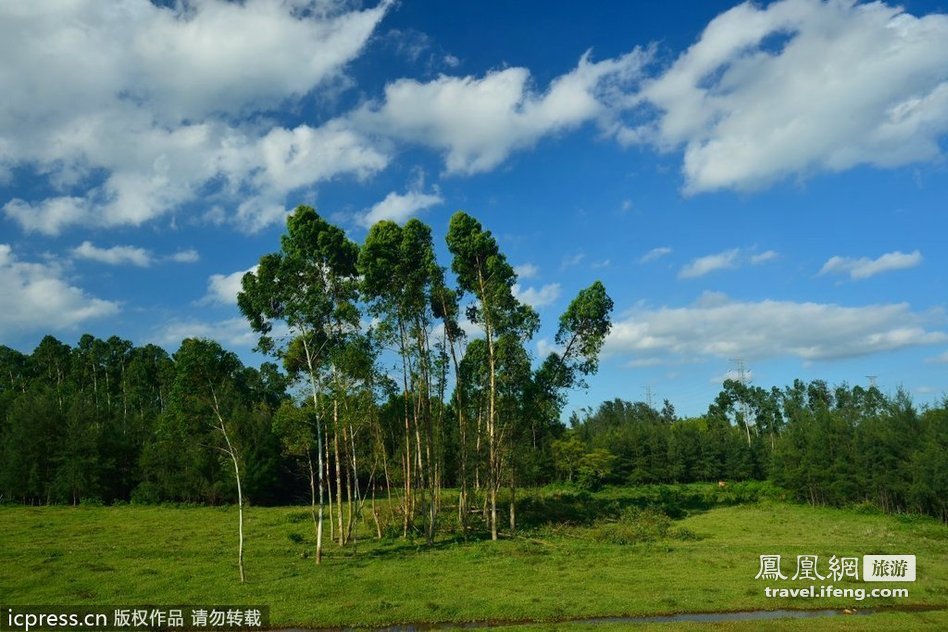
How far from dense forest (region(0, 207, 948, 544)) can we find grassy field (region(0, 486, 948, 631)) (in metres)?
3.28

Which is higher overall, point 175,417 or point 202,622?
point 175,417

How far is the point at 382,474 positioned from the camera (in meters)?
44.9

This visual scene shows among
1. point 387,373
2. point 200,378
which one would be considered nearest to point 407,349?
point 387,373

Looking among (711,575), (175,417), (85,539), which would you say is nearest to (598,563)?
(711,575)

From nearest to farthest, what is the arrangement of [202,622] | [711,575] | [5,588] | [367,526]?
[202,622]
[5,588]
[711,575]
[367,526]

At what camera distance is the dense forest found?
31406 mm

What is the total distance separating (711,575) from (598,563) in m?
4.97

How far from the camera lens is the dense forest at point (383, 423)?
1236 inches

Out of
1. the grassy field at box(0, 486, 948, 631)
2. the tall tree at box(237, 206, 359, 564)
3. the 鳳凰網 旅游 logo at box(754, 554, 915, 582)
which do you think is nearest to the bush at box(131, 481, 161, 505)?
the grassy field at box(0, 486, 948, 631)

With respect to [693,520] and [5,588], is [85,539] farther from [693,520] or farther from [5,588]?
[693,520]

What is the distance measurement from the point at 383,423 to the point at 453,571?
52.9 feet

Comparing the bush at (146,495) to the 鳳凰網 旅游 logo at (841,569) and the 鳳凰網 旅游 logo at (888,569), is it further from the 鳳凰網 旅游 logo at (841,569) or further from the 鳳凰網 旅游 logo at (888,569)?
the 鳳凰網 旅游 logo at (888,569)

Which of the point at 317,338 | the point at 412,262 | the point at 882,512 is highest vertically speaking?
the point at 412,262

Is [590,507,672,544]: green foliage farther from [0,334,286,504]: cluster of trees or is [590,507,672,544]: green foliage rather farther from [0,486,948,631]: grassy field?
[0,334,286,504]: cluster of trees
